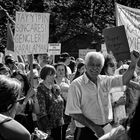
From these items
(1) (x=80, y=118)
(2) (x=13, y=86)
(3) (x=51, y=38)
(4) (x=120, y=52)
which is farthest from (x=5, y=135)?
(3) (x=51, y=38)

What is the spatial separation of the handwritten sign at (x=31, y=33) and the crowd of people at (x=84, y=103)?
652mm

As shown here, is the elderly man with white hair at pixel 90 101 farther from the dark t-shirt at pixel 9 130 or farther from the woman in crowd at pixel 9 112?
the dark t-shirt at pixel 9 130

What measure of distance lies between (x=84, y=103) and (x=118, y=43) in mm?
3103

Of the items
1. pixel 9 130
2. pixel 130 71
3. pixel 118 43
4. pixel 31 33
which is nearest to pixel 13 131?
pixel 9 130

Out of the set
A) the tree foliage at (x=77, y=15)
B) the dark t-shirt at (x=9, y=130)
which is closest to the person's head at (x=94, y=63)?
the dark t-shirt at (x=9, y=130)

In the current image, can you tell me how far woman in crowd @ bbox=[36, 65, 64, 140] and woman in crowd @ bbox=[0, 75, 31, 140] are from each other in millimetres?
2949

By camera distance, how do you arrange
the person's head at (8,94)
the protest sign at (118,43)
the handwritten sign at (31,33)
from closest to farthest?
the person's head at (8,94) → the protest sign at (118,43) → the handwritten sign at (31,33)

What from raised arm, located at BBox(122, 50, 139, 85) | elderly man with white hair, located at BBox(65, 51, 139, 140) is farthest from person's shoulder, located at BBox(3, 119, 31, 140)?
raised arm, located at BBox(122, 50, 139, 85)

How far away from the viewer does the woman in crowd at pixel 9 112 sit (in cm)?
280

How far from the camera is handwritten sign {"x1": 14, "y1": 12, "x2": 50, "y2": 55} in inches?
317

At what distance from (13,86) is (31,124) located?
12.1ft

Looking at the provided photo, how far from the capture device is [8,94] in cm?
299

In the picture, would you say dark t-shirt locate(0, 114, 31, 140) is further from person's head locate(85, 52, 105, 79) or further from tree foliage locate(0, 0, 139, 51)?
tree foliage locate(0, 0, 139, 51)

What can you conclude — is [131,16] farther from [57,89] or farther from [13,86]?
[13,86]
